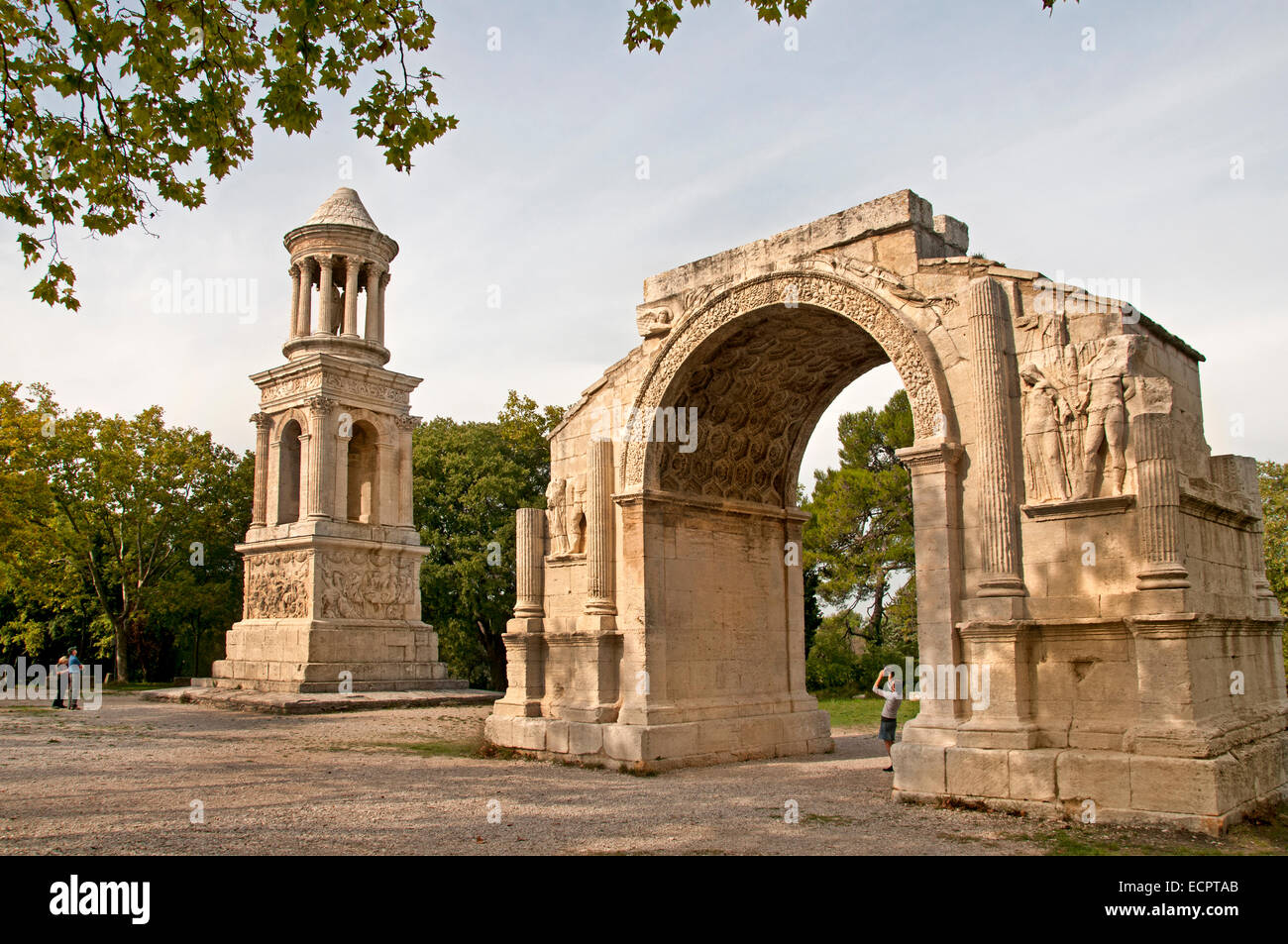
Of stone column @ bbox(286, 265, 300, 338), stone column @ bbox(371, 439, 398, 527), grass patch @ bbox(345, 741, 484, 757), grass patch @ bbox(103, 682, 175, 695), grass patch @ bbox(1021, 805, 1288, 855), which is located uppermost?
stone column @ bbox(286, 265, 300, 338)

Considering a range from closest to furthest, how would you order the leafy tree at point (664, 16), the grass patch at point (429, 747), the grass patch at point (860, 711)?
the leafy tree at point (664, 16)
the grass patch at point (429, 747)
the grass patch at point (860, 711)

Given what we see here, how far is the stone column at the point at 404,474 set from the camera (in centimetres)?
2281

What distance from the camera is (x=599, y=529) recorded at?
481 inches

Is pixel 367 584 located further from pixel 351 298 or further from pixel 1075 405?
pixel 1075 405

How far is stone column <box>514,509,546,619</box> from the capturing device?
12953 millimetres

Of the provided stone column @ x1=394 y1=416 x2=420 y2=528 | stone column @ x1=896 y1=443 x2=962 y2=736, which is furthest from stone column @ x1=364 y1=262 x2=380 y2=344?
stone column @ x1=896 y1=443 x2=962 y2=736

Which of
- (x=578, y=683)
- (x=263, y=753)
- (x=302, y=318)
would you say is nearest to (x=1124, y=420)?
(x=578, y=683)

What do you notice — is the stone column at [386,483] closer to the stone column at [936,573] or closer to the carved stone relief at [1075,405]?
the stone column at [936,573]

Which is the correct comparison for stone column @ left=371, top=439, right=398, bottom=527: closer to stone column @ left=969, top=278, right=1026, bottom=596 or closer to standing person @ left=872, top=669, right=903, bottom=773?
standing person @ left=872, top=669, right=903, bottom=773

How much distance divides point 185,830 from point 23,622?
3127cm

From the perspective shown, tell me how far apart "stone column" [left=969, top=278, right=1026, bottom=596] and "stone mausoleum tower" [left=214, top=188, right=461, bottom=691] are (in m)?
14.8

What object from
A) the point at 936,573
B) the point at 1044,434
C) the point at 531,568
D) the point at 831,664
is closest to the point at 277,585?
the point at 531,568

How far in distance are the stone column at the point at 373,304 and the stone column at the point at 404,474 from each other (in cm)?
213

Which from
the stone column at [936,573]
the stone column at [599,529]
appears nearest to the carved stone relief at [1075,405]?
the stone column at [936,573]
